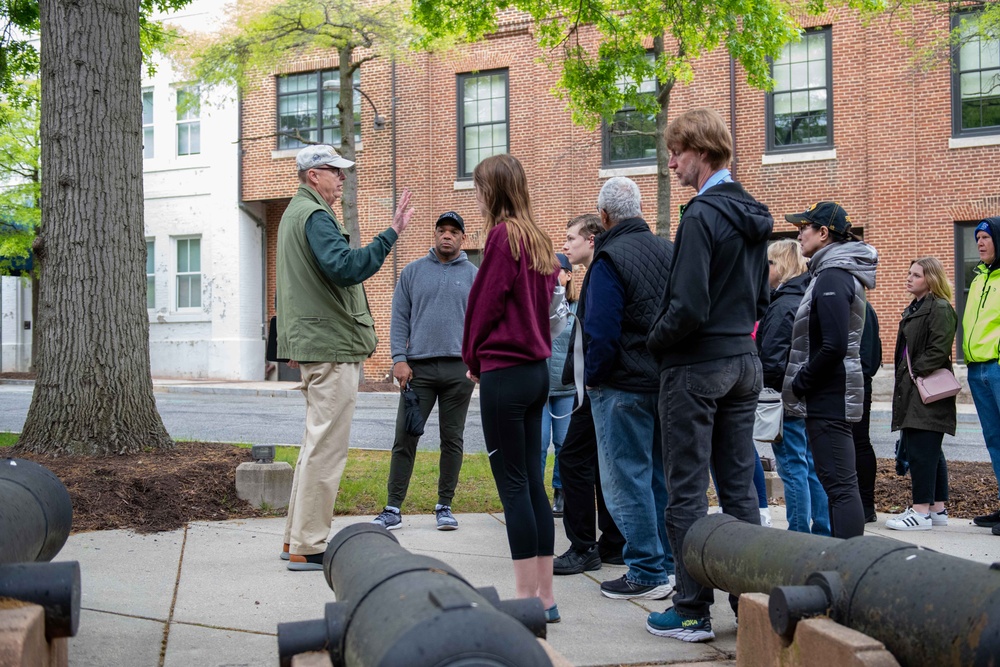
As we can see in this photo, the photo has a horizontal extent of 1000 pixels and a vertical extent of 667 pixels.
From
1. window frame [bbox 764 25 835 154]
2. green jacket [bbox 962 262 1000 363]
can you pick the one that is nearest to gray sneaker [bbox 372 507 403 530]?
green jacket [bbox 962 262 1000 363]

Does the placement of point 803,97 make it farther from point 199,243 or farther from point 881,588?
point 881,588

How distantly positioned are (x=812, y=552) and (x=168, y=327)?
83.9 feet

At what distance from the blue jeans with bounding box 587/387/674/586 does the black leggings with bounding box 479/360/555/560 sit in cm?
62

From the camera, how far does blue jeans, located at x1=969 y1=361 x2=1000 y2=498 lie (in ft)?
22.2

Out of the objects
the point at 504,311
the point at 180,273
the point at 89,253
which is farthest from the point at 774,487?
the point at 180,273

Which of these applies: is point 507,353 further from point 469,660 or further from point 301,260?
point 469,660

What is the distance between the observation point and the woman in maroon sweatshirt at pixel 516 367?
13.3ft

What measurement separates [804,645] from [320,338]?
123 inches

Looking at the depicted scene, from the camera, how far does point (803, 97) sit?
67.1ft

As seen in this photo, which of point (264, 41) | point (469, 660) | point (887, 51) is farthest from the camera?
point (264, 41)

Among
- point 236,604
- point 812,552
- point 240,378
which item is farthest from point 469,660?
point 240,378

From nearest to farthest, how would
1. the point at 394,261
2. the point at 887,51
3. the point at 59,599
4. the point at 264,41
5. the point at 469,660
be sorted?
1. the point at 469,660
2. the point at 59,599
3. the point at 887,51
4. the point at 264,41
5. the point at 394,261

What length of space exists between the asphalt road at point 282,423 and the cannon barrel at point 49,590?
27.7ft

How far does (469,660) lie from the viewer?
1.74 m
